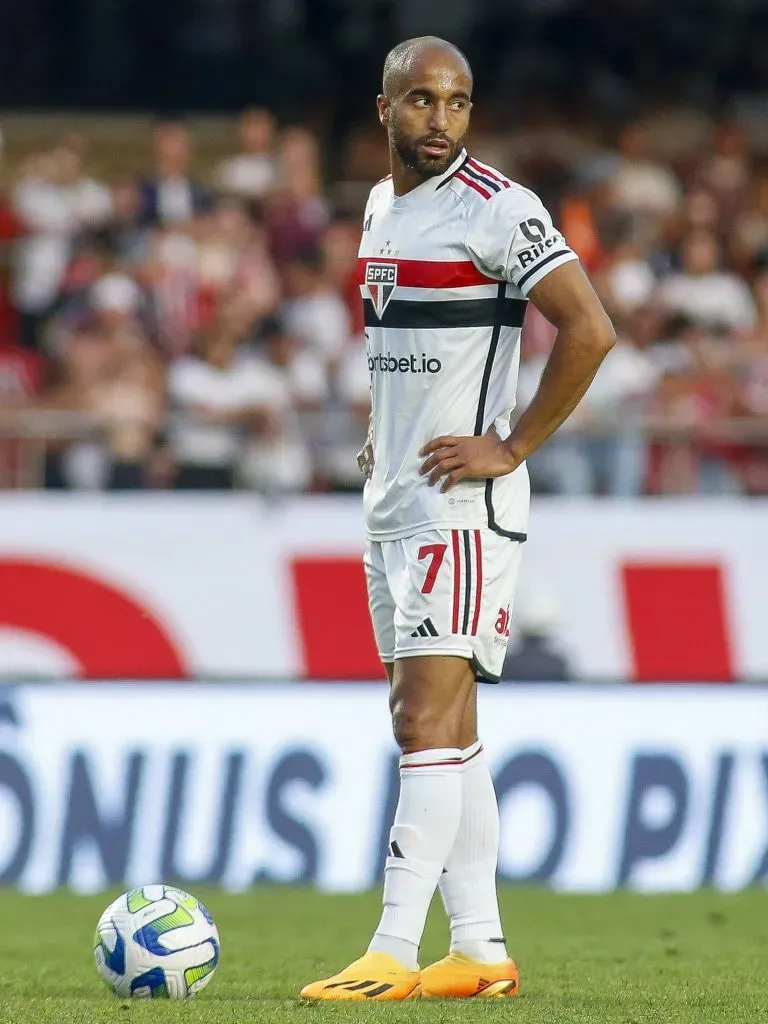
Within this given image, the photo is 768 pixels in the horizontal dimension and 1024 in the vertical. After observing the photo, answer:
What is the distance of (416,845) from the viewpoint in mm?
5207

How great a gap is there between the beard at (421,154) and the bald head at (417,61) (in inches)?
4.6

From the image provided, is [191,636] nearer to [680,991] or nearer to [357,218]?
[357,218]

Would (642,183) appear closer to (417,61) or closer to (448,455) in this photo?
(417,61)

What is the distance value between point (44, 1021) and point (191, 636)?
6.92 meters

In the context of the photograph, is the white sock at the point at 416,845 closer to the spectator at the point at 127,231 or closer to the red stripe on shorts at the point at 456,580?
the red stripe on shorts at the point at 456,580

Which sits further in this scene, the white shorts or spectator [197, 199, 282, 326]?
spectator [197, 199, 282, 326]

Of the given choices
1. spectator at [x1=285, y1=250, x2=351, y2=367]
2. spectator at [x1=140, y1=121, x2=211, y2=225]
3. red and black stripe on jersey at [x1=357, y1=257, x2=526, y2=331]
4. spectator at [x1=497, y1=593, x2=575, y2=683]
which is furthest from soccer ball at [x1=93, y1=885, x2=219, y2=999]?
spectator at [x1=140, y1=121, x2=211, y2=225]

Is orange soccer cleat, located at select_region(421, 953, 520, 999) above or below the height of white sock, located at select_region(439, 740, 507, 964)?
below

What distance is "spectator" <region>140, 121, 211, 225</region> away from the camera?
1347 centimetres

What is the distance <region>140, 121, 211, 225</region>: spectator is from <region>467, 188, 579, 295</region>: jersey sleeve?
27.5ft

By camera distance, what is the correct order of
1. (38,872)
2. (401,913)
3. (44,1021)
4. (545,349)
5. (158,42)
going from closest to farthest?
(44,1021) → (401,913) → (38,872) → (545,349) → (158,42)

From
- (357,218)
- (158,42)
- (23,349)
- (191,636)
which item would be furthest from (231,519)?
(158,42)

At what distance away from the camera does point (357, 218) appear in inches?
568

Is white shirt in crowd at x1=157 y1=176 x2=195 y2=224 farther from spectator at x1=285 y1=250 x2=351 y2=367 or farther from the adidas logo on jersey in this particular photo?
the adidas logo on jersey
